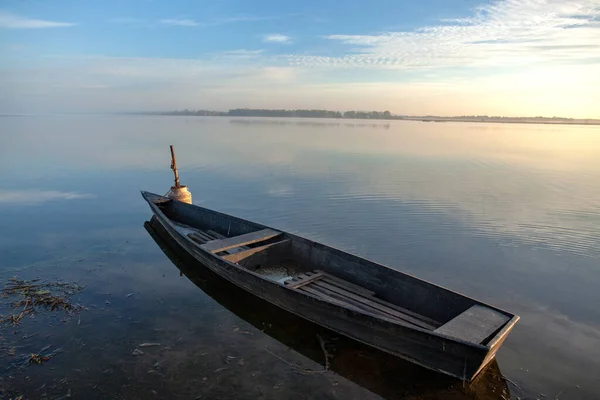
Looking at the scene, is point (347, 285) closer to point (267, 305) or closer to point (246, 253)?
point (267, 305)

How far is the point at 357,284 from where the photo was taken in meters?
8.55

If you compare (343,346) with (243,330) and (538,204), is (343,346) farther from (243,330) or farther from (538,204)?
(538,204)

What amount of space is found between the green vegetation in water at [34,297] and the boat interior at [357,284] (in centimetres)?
328

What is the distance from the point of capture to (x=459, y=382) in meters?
6.05

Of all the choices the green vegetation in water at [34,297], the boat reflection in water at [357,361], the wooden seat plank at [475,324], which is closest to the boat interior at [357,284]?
the wooden seat plank at [475,324]

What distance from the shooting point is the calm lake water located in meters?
6.22

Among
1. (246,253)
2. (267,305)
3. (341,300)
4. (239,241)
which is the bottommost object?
(267,305)

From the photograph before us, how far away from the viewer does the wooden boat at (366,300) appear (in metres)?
5.81

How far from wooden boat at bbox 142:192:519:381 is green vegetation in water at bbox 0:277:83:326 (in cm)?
300

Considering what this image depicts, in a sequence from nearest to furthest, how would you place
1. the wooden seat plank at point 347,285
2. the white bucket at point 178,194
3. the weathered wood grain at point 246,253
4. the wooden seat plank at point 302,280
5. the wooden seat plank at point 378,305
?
the wooden seat plank at point 378,305 < the wooden seat plank at point 347,285 < the wooden seat plank at point 302,280 < the weathered wood grain at point 246,253 < the white bucket at point 178,194

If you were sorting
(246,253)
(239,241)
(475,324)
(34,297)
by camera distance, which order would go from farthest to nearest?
(239,241) → (246,253) → (34,297) → (475,324)

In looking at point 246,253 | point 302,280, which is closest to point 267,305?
point 302,280

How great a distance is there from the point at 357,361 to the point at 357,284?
209cm

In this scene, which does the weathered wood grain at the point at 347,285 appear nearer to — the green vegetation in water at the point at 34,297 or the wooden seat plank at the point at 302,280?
the wooden seat plank at the point at 302,280
